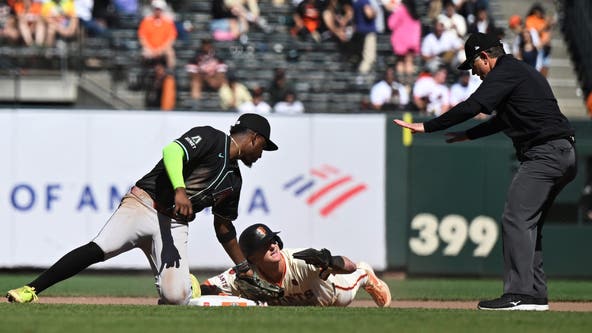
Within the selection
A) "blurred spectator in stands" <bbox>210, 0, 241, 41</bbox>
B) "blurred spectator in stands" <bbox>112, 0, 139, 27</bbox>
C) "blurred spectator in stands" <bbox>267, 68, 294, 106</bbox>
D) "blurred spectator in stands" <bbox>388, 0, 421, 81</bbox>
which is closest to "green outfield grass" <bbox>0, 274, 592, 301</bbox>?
"blurred spectator in stands" <bbox>267, 68, 294, 106</bbox>

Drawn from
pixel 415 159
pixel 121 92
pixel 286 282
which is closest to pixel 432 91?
pixel 415 159

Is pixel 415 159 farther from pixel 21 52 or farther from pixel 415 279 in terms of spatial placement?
pixel 21 52

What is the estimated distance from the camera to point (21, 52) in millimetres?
17312

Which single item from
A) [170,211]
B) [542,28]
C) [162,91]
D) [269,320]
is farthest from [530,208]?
[542,28]

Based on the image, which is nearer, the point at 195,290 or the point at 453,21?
the point at 195,290

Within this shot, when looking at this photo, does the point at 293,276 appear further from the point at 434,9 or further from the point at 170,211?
the point at 434,9

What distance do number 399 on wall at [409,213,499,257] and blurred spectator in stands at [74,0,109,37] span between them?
5.88 metres

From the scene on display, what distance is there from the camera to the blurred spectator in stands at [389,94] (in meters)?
16.8

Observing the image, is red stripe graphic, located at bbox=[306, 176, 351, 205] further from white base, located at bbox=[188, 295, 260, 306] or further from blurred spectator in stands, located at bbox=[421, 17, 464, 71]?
white base, located at bbox=[188, 295, 260, 306]

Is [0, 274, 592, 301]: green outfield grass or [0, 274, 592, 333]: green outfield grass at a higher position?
[0, 274, 592, 333]: green outfield grass

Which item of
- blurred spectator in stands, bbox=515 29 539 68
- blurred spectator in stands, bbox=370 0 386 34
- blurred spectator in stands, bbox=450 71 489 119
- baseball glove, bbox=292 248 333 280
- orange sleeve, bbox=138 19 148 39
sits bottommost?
baseball glove, bbox=292 248 333 280

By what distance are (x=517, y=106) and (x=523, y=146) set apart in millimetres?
329

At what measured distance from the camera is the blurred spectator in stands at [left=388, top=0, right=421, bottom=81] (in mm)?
18156

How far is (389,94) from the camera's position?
1702cm
